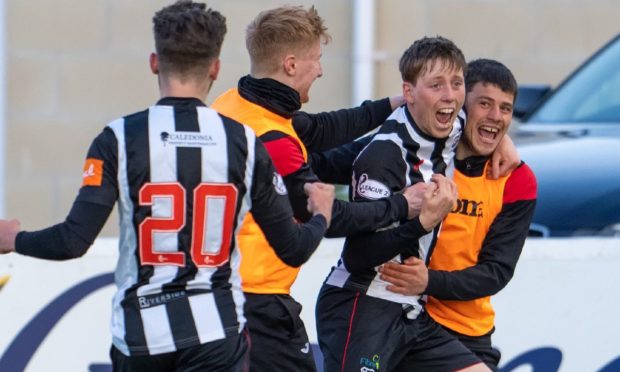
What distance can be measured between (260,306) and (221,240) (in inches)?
21.5

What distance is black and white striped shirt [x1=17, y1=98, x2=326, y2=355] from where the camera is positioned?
3.61 meters

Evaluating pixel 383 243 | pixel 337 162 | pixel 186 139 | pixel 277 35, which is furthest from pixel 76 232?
pixel 337 162

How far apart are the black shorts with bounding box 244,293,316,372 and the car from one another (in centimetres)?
167

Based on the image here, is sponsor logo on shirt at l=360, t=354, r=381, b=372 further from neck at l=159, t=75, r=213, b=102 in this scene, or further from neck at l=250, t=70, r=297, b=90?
neck at l=159, t=75, r=213, b=102

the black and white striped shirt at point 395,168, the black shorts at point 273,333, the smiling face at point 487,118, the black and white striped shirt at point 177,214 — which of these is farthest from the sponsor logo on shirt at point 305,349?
the smiling face at point 487,118

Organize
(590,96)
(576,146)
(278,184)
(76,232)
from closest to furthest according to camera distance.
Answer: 1. (76,232)
2. (278,184)
3. (576,146)
4. (590,96)

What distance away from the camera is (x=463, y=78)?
450cm

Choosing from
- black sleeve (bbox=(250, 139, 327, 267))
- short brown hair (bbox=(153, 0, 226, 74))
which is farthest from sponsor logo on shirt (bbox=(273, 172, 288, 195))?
short brown hair (bbox=(153, 0, 226, 74))

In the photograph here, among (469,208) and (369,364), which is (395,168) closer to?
(469,208)

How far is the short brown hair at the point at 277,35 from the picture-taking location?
4.24 metres

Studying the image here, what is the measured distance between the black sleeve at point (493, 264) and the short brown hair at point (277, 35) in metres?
0.83

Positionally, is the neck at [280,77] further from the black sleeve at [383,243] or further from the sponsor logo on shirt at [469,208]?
the sponsor logo on shirt at [469,208]

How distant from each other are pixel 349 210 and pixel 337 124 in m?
0.51

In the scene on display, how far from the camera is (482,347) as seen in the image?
467cm
